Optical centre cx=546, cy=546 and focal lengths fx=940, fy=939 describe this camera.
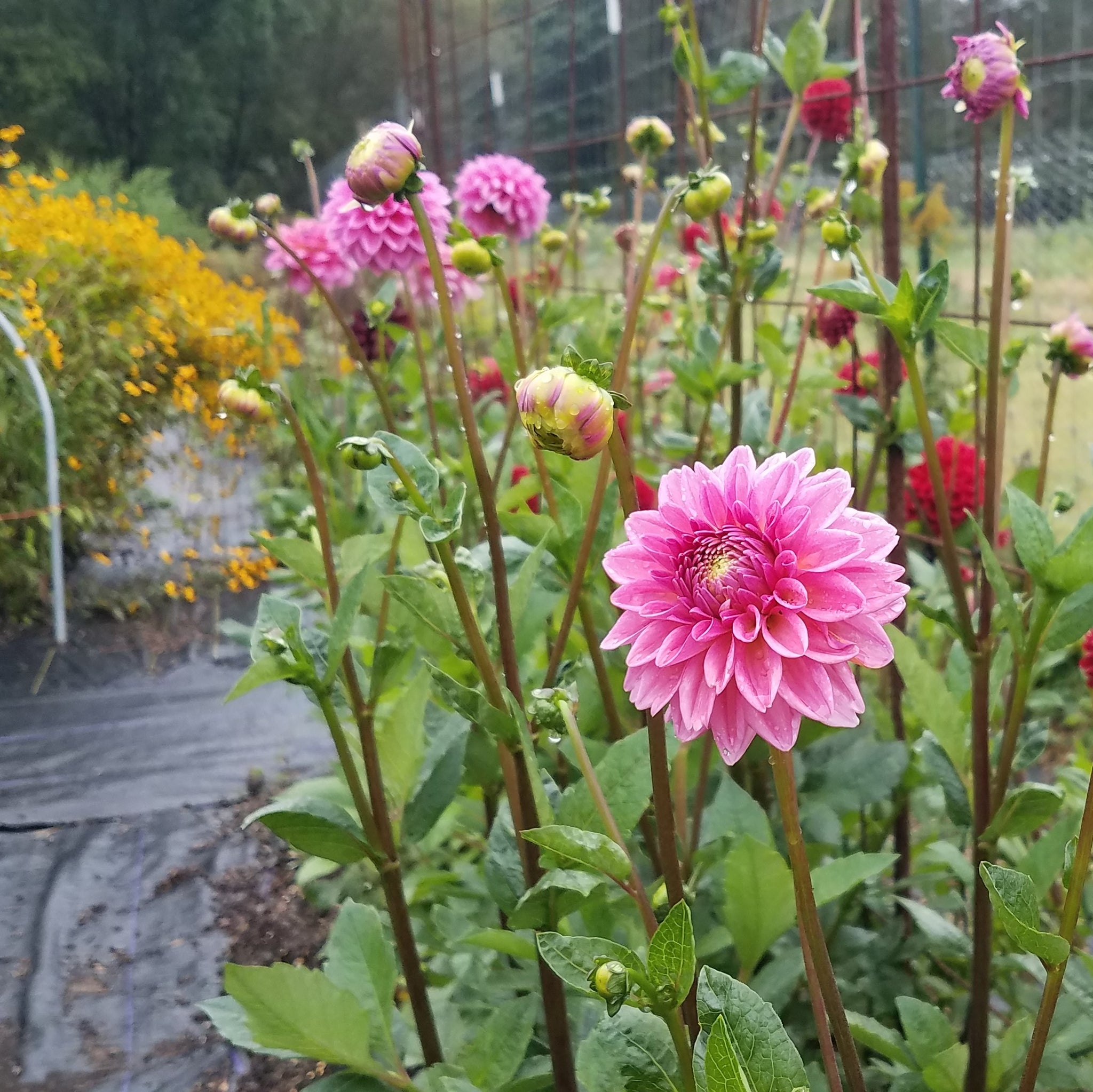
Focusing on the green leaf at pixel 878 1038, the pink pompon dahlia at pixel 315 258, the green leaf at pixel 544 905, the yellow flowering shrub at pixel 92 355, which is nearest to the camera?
the green leaf at pixel 544 905

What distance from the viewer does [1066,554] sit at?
40 cm

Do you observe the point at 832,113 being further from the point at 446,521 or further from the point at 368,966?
the point at 368,966

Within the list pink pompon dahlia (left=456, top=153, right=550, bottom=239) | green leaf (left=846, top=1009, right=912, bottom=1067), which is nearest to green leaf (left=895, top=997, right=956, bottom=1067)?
green leaf (left=846, top=1009, right=912, bottom=1067)

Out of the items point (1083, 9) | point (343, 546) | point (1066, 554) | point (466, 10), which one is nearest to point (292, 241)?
point (343, 546)

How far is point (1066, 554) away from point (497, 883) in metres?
0.30

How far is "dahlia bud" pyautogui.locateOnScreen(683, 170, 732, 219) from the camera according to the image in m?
0.52

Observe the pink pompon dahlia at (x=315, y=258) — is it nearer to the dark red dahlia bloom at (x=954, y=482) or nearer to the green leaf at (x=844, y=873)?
the dark red dahlia bloom at (x=954, y=482)

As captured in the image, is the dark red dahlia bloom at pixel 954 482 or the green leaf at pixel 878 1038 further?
the dark red dahlia bloom at pixel 954 482

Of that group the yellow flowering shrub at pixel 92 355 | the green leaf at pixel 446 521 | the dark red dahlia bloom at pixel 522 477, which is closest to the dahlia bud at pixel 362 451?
the green leaf at pixel 446 521

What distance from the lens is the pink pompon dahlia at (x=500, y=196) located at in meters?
0.85

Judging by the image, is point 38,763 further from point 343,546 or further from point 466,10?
point 466,10

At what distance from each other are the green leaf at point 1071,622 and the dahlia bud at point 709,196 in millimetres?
280

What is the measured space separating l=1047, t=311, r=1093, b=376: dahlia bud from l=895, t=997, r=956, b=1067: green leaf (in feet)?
1.23

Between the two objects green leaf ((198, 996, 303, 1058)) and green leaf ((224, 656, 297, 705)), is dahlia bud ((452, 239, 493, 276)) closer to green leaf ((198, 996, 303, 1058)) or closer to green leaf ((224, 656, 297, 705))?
green leaf ((224, 656, 297, 705))
